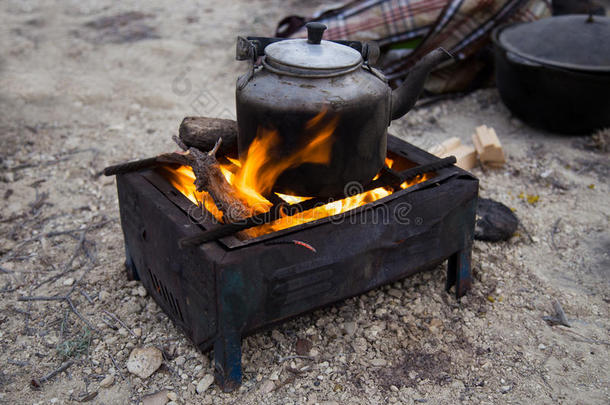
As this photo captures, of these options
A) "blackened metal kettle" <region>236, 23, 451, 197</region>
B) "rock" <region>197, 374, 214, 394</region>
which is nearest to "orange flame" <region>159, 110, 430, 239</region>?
"blackened metal kettle" <region>236, 23, 451, 197</region>

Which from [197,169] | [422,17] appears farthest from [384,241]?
[422,17]

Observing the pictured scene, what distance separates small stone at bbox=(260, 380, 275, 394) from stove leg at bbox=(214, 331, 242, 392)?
0.09 metres

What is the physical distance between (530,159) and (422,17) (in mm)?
1506

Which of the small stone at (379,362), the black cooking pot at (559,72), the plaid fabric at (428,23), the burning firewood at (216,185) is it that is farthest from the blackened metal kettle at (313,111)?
the plaid fabric at (428,23)

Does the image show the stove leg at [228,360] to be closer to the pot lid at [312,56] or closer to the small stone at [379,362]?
the small stone at [379,362]

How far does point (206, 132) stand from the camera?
2.38 m

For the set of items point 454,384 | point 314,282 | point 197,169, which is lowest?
point 454,384

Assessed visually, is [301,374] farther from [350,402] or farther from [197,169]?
[197,169]

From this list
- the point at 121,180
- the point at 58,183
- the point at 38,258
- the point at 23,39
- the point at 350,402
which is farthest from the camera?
the point at 23,39

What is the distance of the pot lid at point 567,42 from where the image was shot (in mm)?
3701

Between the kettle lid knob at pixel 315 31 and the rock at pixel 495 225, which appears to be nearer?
the kettle lid knob at pixel 315 31

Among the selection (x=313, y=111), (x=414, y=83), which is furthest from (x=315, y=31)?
(x=414, y=83)

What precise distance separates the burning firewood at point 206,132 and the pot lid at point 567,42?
245 cm

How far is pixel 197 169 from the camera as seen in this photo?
2008 millimetres
